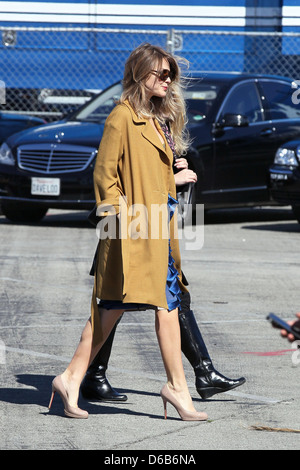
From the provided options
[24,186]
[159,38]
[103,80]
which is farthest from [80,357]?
[159,38]

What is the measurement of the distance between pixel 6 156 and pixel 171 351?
27.6ft

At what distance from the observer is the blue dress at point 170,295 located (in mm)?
5172

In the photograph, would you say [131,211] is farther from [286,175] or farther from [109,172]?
[286,175]

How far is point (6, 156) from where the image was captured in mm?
13266

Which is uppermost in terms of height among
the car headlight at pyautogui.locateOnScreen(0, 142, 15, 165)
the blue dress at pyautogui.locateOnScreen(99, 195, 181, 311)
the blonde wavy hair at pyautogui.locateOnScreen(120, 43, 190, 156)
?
the blonde wavy hair at pyautogui.locateOnScreen(120, 43, 190, 156)

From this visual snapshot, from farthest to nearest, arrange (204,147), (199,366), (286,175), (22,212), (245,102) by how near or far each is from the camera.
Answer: (245,102) < (22,212) < (204,147) < (286,175) < (199,366)

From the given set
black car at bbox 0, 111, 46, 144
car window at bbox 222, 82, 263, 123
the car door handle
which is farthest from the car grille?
black car at bbox 0, 111, 46, 144

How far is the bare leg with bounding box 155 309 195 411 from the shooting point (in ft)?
17.0

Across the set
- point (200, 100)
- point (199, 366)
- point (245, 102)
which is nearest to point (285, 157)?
point (245, 102)

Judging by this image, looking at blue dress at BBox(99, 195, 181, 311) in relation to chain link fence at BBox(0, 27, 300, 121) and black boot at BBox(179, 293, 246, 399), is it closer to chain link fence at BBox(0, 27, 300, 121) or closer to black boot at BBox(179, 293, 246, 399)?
black boot at BBox(179, 293, 246, 399)

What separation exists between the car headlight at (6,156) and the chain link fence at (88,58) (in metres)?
4.25

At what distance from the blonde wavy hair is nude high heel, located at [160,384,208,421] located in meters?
1.18

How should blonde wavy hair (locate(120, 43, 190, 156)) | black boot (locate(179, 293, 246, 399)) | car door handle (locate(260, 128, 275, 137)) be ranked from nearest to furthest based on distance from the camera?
blonde wavy hair (locate(120, 43, 190, 156)), black boot (locate(179, 293, 246, 399)), car door handle (locate(260, 128, 275, 137))

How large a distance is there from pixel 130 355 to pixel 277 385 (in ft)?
3.46
